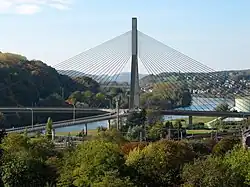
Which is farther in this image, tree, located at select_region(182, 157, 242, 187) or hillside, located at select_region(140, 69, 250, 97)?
hillside, located at select_region(140, 69, 250, 97)

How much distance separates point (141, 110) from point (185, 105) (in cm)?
1011

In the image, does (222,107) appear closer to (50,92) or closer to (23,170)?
(50,92)

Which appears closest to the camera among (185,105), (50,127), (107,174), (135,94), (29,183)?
(107,174)

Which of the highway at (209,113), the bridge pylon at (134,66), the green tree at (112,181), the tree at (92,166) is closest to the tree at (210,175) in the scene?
the green tree at (112,181)

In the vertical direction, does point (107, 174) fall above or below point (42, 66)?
below

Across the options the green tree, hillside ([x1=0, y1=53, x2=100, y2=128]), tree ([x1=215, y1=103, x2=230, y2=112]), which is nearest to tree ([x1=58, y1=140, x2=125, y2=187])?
the green tree

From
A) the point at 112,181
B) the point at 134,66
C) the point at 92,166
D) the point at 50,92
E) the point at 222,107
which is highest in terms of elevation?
the point at 134,66

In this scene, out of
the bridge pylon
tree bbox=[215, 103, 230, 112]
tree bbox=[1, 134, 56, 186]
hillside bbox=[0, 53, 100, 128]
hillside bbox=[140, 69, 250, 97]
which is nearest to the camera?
tree bbox=[1, 134, 56, 186]

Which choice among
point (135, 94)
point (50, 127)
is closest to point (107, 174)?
point (50, 127)

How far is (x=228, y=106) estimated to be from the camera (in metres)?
33.2

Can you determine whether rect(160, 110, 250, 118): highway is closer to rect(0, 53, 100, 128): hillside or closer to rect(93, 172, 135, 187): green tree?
rect(0, 53, 100, 128): hillside

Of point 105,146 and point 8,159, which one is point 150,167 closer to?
point 105,146

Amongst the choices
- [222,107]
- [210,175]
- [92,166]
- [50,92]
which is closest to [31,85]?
[50,92]

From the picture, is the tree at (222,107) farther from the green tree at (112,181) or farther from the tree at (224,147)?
the green tree at (112,181)
